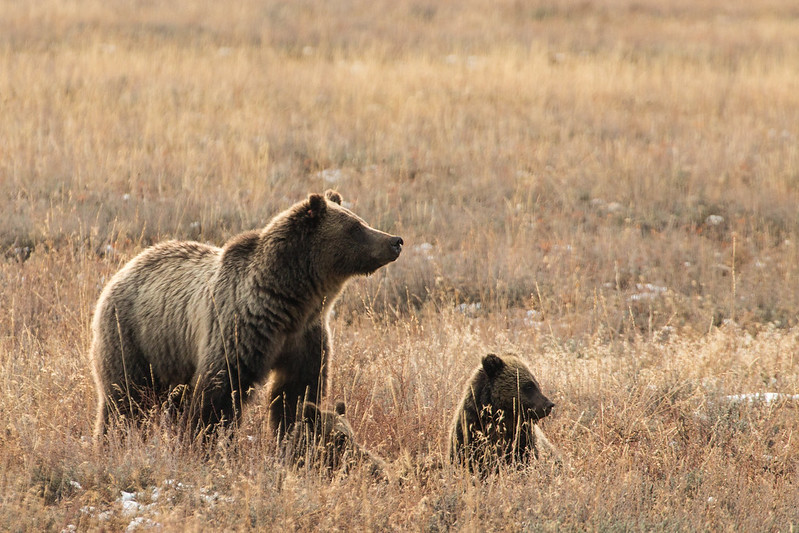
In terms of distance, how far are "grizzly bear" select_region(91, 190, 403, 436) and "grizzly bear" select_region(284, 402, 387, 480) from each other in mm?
115

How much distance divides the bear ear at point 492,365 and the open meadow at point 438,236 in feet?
2.02

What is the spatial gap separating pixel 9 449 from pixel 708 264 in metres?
8.18

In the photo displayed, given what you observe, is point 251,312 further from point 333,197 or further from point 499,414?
point 499,414

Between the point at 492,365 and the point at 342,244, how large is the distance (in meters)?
1.18

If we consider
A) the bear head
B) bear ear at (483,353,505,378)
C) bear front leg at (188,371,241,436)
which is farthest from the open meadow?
the bear head


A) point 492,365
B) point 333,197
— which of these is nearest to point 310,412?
point 492,365

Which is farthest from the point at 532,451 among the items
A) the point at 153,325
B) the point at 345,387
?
the point at 153,325

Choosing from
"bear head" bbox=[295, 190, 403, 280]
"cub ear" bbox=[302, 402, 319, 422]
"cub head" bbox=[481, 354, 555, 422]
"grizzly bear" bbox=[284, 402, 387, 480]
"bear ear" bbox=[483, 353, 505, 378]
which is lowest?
"grizzly bear" bbox=[284, 402, 387, 480]

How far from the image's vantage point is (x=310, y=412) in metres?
5.41

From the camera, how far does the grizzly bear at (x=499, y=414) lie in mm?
5258

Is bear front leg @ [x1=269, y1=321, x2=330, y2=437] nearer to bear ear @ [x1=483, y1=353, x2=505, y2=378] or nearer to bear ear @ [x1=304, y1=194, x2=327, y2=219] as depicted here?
bear ear @ [x1=304, y1=194, x2=327, y2=219]

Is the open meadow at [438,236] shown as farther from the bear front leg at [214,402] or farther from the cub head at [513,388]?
the cub head at [513,388]

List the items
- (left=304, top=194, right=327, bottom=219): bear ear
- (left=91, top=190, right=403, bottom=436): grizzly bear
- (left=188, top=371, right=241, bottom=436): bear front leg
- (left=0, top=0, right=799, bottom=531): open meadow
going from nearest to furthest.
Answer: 1. (left=0, top=0, right=799, bottom=531): open meadow
2. (left=188, top=371, right=241, bottom=436): bear front leg
3. (left=91, top=190, right=403, bottom=436): grizzly bear
4. (left=304, top=194, right=327, bottom=219): bear ear

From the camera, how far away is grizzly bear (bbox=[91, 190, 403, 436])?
5.22 meters
